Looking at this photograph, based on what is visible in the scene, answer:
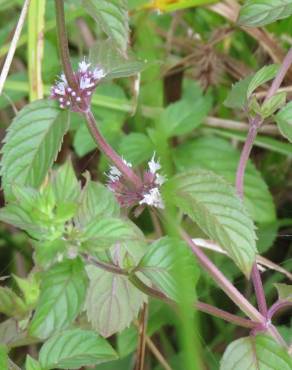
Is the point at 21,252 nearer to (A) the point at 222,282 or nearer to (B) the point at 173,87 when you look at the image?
(B) the point at 173,87

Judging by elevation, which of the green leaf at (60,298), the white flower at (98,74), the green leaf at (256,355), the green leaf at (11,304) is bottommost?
the green leaf at (256,355)

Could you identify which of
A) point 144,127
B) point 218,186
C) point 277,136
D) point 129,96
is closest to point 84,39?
point 129,96

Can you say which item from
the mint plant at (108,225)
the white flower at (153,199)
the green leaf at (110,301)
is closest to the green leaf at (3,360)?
the mint plant at (108,225)

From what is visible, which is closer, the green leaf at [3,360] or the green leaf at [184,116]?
the green leaf at [3,360]

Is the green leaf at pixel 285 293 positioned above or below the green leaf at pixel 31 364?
above

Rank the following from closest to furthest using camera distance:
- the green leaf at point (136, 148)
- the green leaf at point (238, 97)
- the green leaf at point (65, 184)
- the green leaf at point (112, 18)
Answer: the green leaf at point (112, 18), the green leaf at point (65, 184), the green leaf at point (238, 97), the green leaf at point (136, 148)

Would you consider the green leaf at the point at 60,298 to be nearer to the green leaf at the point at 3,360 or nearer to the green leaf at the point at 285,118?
the green leaf at the point at 3,360

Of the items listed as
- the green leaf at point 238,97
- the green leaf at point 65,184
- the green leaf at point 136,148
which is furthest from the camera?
the green leaf at point 136,148
